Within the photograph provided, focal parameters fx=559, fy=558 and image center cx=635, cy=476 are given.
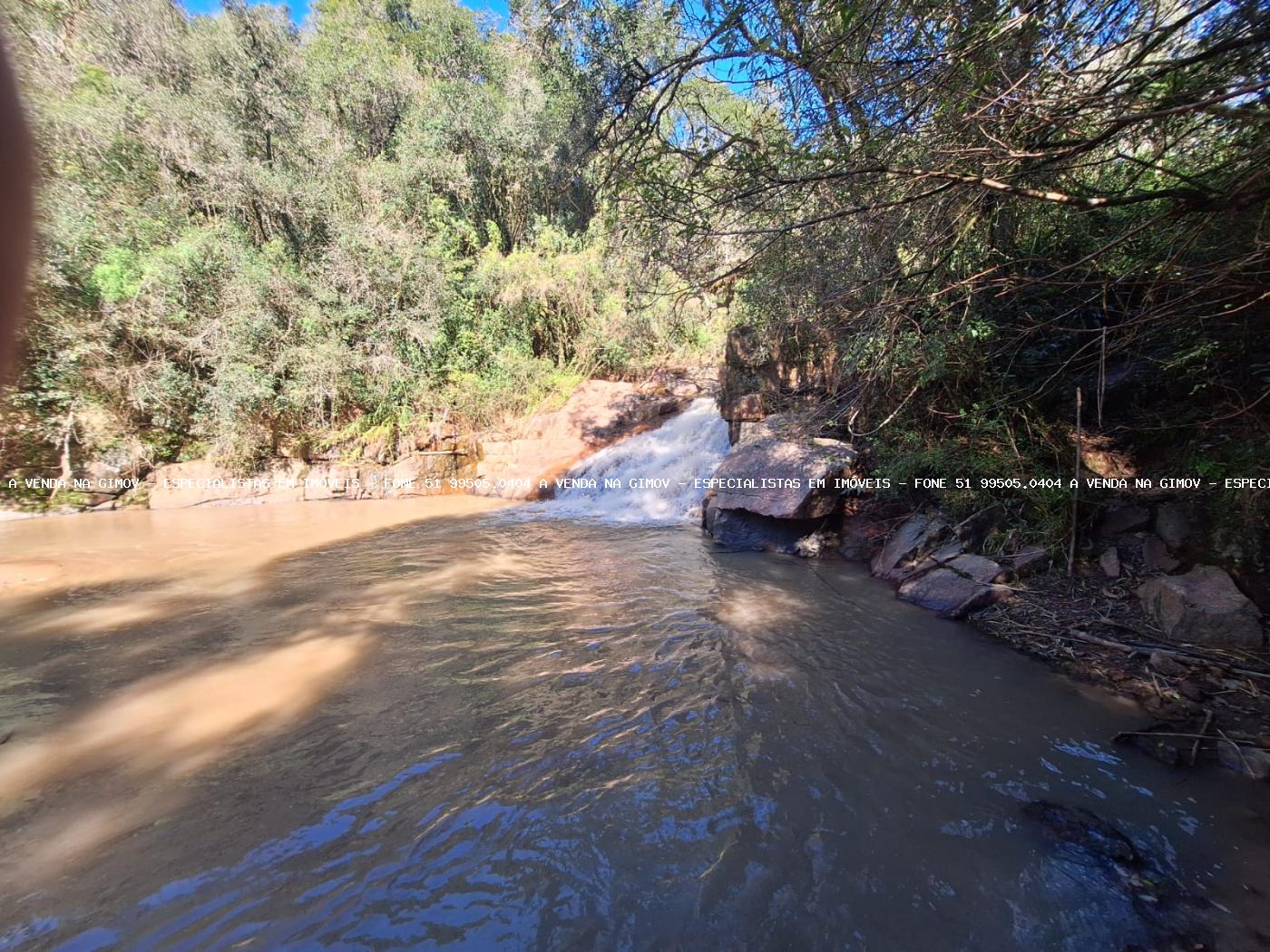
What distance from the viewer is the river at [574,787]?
2010 millimetres

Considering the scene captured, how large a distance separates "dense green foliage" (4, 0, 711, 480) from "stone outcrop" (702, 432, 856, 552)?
5.96 m

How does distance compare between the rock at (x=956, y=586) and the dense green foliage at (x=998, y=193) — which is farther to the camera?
the rock at (x=956, y=586)

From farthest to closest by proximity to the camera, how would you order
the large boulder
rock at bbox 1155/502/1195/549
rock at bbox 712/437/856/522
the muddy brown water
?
1. rock at bbox 712/437/856/522
2. the large boulder
3. rock at bbox 1155/502/1195/549
4. the muddy brown water

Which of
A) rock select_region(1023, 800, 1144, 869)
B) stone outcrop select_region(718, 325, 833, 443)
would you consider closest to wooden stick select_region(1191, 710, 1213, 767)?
rock select_region(1023, 800, 1144, 869)

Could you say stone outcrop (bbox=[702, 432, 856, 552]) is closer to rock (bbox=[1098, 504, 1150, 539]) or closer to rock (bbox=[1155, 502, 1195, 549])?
rock (bbox=[1098, 504, 1150, 539])

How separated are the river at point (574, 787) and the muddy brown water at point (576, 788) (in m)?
0.01

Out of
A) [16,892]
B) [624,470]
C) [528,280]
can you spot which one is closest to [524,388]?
[528,280]

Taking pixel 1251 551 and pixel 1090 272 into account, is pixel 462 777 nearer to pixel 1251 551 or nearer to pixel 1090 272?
pixel 1090 272

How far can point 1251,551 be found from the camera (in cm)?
360

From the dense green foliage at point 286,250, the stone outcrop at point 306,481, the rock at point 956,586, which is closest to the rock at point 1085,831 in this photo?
the rock at point 956,586

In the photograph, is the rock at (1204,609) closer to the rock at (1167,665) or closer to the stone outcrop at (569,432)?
the rock at (1167,665)

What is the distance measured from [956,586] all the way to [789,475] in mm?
2430

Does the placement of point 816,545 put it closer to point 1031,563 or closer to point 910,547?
point 910,547

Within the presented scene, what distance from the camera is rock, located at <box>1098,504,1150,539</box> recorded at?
14.4 ft
